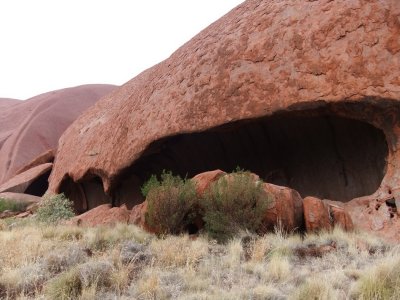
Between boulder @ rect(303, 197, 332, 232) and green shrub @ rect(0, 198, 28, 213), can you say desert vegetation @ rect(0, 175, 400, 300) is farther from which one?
green shrub @ rect(0, 198, 28, 213)

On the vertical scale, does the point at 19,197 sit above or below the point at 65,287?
above

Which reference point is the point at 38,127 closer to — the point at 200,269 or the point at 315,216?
the point at 315,216

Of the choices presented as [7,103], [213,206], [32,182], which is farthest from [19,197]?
[7,103]

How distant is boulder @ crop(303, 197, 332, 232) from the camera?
7.13m

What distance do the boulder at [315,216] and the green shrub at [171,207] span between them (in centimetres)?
200

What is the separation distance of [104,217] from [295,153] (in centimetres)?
474

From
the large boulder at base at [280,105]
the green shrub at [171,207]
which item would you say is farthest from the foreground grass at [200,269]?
the large boulder at base at [280,105]

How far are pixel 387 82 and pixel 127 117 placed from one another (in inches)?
290

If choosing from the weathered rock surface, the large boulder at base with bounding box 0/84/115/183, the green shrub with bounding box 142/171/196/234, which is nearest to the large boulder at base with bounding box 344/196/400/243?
the green shrub with bounding box 142/171/196/234

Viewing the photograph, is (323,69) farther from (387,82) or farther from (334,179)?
(334,179)

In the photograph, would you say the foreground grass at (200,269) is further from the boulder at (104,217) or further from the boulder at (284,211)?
the boulder at (104,217)

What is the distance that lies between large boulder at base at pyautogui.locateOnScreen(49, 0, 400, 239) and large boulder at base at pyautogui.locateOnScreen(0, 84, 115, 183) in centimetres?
1516

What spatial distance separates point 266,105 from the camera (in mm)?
8602

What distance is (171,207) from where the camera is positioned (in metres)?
7.71
